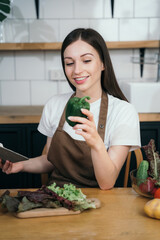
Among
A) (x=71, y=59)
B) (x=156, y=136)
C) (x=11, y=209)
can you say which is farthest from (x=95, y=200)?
(x=156, y=136)

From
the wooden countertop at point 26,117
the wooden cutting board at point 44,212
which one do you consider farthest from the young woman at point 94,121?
the wooden countertop at point 26,117

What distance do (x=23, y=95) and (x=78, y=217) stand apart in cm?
188

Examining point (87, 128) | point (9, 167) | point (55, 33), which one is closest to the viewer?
point (87, 128)

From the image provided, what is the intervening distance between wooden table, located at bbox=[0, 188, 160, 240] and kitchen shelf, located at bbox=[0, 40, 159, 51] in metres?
Answer: 1.70

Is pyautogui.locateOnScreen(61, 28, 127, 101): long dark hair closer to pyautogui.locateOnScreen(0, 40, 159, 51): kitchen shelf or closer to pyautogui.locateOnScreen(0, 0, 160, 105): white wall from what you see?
pyautogui.locateOnScreen(0, 40, 159, 51): kitchen shelf

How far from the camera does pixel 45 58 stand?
2.54 meters

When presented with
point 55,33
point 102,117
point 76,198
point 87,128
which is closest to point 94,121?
point 102,117

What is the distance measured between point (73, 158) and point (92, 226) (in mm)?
533

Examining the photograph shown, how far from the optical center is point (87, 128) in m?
0.93

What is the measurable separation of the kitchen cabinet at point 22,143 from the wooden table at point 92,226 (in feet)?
4.11

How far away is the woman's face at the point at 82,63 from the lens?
1.26 meters

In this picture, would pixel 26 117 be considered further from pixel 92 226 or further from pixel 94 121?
pixel 92 226

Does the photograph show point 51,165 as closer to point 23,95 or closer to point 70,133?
point 70,133

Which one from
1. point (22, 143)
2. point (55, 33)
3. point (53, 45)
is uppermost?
point (55, 33)
